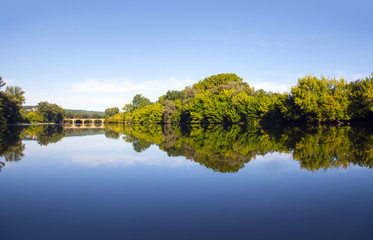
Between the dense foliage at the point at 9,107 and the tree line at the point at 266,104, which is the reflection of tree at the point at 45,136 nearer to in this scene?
the tree line at the point at 266,104

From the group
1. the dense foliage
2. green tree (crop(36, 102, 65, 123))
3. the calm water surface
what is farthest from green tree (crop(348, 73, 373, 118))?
green tree (crop(36, 102, 65, 123))

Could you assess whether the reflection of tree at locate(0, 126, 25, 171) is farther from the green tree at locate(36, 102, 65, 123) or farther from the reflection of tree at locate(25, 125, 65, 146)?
the green tree at locate(36, 102, 65, 123)

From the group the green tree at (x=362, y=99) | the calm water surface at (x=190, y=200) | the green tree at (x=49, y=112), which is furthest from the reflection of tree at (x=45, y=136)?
the green tree at (x=49, y=112)

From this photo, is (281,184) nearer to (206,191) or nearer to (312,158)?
(206,191)

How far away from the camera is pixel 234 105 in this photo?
5997 cm

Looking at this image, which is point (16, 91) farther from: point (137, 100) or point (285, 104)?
point (285, 104)

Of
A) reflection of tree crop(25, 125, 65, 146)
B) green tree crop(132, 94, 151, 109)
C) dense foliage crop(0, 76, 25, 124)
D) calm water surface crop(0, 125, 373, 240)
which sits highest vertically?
green tree crop(132, 94, 151, 109)

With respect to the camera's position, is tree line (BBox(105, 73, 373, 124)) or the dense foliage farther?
the dense foliage

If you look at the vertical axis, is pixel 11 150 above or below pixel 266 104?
below

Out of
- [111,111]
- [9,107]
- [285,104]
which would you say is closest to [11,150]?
[285,104]

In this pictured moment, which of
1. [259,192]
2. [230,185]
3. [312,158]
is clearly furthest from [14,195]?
[312,158]

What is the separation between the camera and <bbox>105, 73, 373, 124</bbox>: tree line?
4088cm

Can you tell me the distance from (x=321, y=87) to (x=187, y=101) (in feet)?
127

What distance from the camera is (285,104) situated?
159 ft
